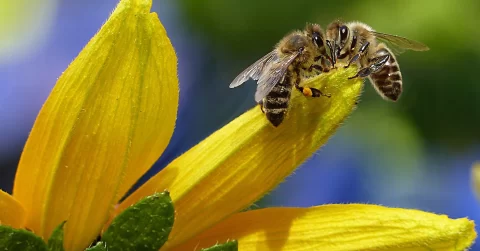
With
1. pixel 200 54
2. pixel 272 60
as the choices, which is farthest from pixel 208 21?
pixel 272 60

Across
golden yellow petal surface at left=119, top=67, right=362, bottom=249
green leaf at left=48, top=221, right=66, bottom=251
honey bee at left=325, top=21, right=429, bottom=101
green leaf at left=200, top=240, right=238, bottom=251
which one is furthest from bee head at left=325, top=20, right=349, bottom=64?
green leaf at left=48, top=221, right=66, bottom=251

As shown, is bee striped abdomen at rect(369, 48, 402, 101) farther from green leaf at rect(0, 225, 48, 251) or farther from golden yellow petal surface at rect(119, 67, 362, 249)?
green leaf at rect(0, 225, 48, 251)

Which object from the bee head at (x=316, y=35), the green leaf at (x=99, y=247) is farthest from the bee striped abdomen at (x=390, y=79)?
the green leaf at (x=99, y=247)

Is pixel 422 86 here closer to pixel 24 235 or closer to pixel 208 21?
pixel 208 21

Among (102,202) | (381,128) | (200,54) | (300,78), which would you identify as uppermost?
(300,78)

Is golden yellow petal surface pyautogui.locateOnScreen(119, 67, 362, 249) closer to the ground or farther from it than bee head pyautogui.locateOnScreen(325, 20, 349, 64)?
closer to the ground

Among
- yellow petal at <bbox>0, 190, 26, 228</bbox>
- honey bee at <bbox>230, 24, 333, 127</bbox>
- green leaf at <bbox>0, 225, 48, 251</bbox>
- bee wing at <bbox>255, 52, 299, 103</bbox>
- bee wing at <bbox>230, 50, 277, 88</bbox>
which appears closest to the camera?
green leaf at <bbox>0, 225, 48, 251</bbox>
